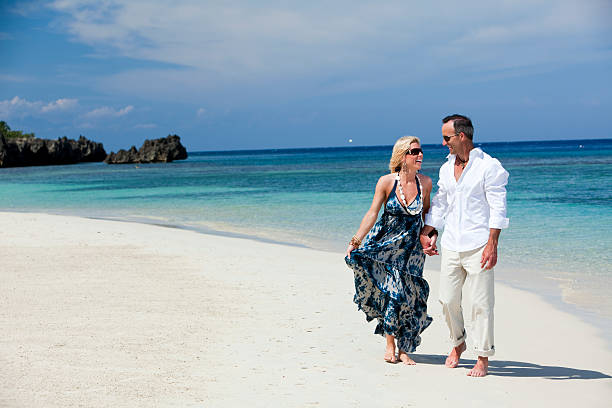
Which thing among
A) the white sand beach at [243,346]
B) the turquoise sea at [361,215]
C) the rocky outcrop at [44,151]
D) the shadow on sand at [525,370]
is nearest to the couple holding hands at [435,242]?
the shadow on sand at [525,370]

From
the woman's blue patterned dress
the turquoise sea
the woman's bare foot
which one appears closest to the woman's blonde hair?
the woman's blue patterned dress

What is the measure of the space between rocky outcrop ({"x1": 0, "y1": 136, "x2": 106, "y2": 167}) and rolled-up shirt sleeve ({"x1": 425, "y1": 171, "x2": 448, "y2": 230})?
87542 millimetres

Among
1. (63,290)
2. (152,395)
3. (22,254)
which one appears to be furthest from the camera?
(22,254)

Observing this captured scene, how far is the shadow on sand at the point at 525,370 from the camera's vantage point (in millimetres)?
4422

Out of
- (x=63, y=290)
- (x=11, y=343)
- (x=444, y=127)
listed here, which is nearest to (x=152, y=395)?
(x=11, y=343)

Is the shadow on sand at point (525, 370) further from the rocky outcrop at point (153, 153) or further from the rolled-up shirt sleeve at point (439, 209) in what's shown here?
the rocky outcrop at point (153, 153)

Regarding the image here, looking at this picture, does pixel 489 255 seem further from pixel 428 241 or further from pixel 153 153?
pixel 153 153

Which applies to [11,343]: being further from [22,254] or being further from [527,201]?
[527,201]

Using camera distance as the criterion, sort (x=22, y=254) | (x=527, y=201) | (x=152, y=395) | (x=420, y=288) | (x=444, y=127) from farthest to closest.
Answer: (x=527, y=201) < (x=22, y=254) < (x=420, y=288) < (x=444, y=127) < (x=152, y=395)

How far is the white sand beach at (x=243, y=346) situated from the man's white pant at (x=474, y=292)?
0.34 metres

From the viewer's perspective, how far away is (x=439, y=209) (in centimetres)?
439

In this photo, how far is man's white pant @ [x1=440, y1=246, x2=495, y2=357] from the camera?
4164 millimetres

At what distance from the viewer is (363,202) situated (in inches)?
877

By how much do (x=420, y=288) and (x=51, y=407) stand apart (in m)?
2.73
